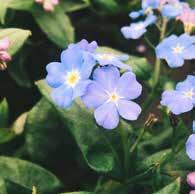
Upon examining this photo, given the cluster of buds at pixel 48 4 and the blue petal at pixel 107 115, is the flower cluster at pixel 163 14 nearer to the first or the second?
the cluster of buds at pixel 48 4

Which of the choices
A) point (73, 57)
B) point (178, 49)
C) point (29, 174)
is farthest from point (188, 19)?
point (29, 174)

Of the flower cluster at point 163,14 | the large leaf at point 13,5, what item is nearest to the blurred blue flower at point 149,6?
the flower cluster at point 163,14

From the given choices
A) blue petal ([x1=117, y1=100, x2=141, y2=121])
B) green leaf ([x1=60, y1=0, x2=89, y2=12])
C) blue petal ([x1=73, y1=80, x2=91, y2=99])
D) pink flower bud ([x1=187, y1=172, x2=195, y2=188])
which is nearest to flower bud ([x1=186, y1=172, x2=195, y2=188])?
pink flower bud ([x1=187, y1=172, x2=195, y2=188])

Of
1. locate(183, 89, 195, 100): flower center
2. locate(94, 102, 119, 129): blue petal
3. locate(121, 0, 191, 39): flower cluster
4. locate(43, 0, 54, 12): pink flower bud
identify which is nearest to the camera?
locate(94, 102, 119, 129): blue petal

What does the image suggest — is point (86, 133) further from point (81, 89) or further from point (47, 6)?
point (47, 6)

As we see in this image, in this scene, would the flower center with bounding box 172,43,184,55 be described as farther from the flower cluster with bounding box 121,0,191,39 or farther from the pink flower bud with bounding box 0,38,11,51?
the pink flower bud with bounding box 0,38,11,51

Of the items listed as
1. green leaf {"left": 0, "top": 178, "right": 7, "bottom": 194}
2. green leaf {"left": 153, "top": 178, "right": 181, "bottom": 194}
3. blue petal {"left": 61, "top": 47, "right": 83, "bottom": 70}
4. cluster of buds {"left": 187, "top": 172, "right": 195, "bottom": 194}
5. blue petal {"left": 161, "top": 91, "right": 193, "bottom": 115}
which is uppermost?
blue petal {"left": 61, "top": 47, "right": 83, "bottom": 70}
